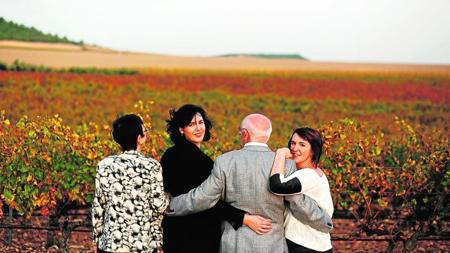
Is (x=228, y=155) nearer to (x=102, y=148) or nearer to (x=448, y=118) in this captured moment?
(x=102, y=148)

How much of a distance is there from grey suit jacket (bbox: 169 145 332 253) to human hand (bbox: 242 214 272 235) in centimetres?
4

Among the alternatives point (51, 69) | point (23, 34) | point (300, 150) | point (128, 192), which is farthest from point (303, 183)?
point (23, 34)

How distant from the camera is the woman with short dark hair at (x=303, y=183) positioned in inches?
208

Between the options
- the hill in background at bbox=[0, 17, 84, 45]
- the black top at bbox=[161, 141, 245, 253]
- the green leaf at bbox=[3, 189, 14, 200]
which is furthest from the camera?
the hill in background at bbox=[0, 17, 84, 45]

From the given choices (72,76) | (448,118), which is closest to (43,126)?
(448,118)

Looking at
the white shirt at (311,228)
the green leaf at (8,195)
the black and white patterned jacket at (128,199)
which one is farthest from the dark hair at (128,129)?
the green leaf at (8,195)

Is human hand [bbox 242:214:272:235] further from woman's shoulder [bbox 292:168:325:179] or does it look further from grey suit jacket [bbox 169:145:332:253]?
woman's shoulder [bbox 292:168:325:179]

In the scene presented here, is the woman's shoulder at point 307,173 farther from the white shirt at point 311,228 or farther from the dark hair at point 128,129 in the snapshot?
the dark hair at point 128,129

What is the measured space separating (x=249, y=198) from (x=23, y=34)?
265 ft

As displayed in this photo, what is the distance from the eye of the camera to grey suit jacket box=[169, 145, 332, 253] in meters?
5.41

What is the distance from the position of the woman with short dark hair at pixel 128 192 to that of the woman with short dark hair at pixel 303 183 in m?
0.91

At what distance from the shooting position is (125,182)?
17.9 feet

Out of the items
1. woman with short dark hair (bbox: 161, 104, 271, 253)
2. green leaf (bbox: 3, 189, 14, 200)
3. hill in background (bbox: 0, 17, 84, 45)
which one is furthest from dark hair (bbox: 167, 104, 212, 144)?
hill in background (bbox: 0, 17, 84, 45)

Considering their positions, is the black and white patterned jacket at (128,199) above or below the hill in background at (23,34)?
above
